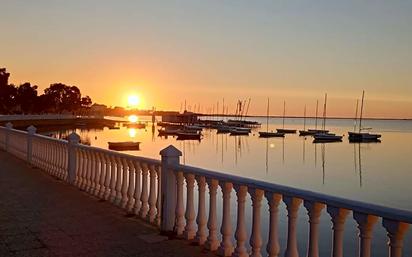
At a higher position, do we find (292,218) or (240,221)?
(292,218)

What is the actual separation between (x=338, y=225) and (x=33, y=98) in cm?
11282

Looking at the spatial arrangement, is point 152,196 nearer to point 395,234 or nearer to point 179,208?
point 179,208

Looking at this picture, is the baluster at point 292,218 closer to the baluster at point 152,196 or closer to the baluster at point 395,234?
the baluster at point 395,234

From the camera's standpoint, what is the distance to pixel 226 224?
232 inches

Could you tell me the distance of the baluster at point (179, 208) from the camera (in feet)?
22.4

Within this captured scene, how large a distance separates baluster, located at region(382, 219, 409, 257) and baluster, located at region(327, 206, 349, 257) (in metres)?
0.49

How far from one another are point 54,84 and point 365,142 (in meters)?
105

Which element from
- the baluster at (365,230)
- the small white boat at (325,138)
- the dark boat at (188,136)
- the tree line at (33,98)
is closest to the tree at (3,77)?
the tree line at (33,98)

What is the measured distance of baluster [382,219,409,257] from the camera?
143 inches

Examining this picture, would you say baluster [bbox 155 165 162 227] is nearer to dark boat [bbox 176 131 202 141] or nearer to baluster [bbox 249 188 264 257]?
baluster [bbox 249 188 264 257]

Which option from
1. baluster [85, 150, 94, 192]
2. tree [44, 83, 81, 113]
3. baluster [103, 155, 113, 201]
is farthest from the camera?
tree [44, 83, 81, 113]

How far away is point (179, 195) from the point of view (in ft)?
22.5

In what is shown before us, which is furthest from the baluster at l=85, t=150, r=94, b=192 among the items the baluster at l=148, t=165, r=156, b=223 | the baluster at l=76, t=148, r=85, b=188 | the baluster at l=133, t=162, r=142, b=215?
the baluster at l=148, t=165, r=156, b=223

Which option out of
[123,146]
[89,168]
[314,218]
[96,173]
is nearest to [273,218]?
[314,218]
